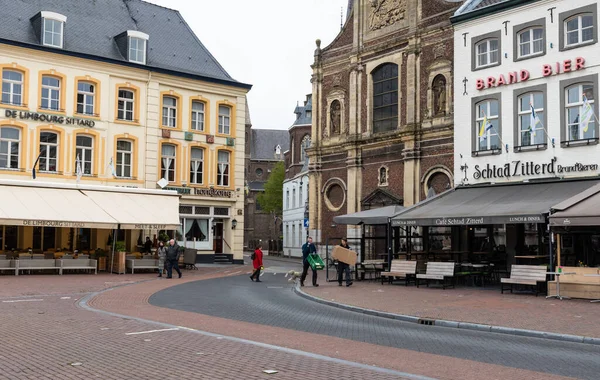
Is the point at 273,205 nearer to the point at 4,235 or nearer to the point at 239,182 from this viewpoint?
the point at 239,182

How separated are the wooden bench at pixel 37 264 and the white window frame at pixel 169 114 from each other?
1147cm

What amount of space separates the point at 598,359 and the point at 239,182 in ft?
94.8

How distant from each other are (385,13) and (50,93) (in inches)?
668

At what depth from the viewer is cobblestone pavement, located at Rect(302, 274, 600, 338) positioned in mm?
12570

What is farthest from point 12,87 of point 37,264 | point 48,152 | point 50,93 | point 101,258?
point 37,264

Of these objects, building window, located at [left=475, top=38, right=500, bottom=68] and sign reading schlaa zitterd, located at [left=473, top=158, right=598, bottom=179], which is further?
building window, located at [left=475, top=38, right=500, bottom=68]

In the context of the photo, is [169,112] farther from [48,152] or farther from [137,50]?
[48,152]

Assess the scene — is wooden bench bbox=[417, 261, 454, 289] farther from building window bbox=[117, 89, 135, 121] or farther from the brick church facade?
building window bbox=[117, 89, 135, 121]

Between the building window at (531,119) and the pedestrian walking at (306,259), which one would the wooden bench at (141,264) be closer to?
the pedestrian walking at (306,259)

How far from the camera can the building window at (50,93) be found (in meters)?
30.6

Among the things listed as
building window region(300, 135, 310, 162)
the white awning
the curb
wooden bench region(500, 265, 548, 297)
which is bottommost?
the curb

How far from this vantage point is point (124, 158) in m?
33.1

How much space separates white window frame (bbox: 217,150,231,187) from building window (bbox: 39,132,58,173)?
8.95 m

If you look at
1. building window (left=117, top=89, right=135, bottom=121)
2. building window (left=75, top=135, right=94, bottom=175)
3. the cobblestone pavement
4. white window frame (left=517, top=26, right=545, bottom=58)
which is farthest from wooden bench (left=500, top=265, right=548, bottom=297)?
building window (left=117, top=89, right=135, bottom=121)
